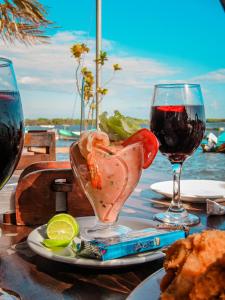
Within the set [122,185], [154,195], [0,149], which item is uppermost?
[0,149]

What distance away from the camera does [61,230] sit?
2.49 feet

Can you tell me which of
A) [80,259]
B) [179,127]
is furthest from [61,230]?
[179,127]

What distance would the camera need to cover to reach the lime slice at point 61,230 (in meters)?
0.75

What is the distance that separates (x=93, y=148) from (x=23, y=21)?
34.3 feet

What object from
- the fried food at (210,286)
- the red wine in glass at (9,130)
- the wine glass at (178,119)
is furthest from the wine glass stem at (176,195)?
the fried food at (210,286)

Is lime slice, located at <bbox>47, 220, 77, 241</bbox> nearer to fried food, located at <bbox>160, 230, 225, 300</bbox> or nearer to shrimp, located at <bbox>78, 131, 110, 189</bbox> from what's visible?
shrimp, located at <bbox>78, 131, 110, 189</bbox>

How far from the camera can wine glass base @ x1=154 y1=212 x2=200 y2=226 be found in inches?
36.8

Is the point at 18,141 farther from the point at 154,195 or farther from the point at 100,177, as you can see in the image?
the point at 154,195

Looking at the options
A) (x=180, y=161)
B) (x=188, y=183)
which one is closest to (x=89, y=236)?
(x=180, y=161)

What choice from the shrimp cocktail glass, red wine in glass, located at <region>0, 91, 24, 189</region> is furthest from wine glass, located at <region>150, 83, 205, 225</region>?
red wine in glass, located at <region>0, 91, 24, 189</region>

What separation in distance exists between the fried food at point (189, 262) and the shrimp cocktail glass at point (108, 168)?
364 mm

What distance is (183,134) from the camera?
3.66 ft

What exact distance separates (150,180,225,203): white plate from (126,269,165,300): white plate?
2.28ft

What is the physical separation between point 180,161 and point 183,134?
0.09 metres
